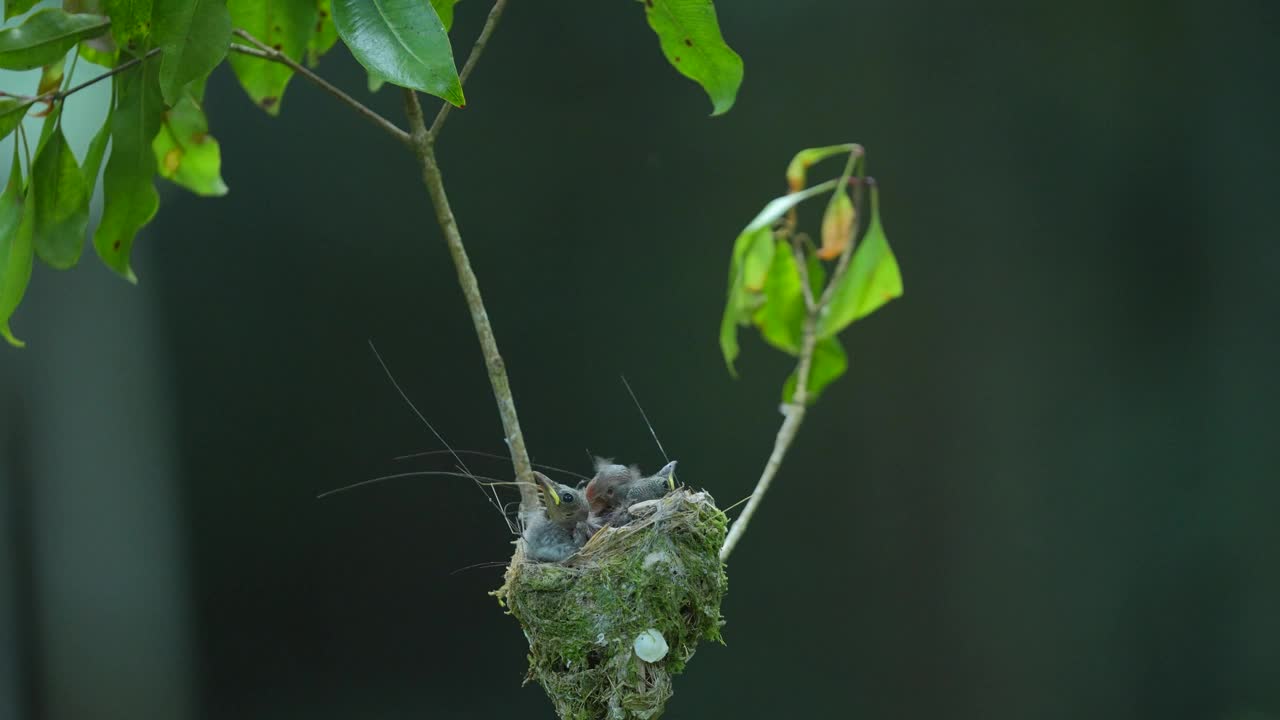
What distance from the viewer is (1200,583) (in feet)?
7.42

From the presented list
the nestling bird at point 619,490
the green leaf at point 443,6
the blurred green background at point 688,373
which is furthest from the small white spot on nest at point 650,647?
the blurred green background at point 688,373

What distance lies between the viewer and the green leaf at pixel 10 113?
1.00m

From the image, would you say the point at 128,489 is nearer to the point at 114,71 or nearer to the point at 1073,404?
the point at 114,71

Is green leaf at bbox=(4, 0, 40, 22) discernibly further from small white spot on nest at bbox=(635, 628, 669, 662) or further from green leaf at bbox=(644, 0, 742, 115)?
small white spot on nest at bbox=(635, 628, 669, 662)

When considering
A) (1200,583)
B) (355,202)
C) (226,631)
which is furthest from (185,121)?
(1200,583)

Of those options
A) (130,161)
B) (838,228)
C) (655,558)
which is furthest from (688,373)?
(130,161)

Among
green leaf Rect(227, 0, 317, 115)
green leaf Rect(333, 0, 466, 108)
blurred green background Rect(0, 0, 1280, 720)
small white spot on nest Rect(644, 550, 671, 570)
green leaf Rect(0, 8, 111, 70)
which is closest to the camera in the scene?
green leaf Rect(333, 0, 466, 108)

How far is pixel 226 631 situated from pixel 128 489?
14.2 inches

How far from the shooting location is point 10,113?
1001 millimetres

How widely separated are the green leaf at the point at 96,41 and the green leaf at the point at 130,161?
62 mm

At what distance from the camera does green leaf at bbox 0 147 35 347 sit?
958 mm

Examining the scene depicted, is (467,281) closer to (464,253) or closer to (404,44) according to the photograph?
(464,253)

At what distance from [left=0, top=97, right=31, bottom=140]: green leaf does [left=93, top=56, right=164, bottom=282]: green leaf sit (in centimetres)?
8

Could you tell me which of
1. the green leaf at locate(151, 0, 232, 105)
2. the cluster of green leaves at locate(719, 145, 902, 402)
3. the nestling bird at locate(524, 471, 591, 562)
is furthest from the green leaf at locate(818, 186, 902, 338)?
the green leaf at locate(151, 0, 232, 105)
